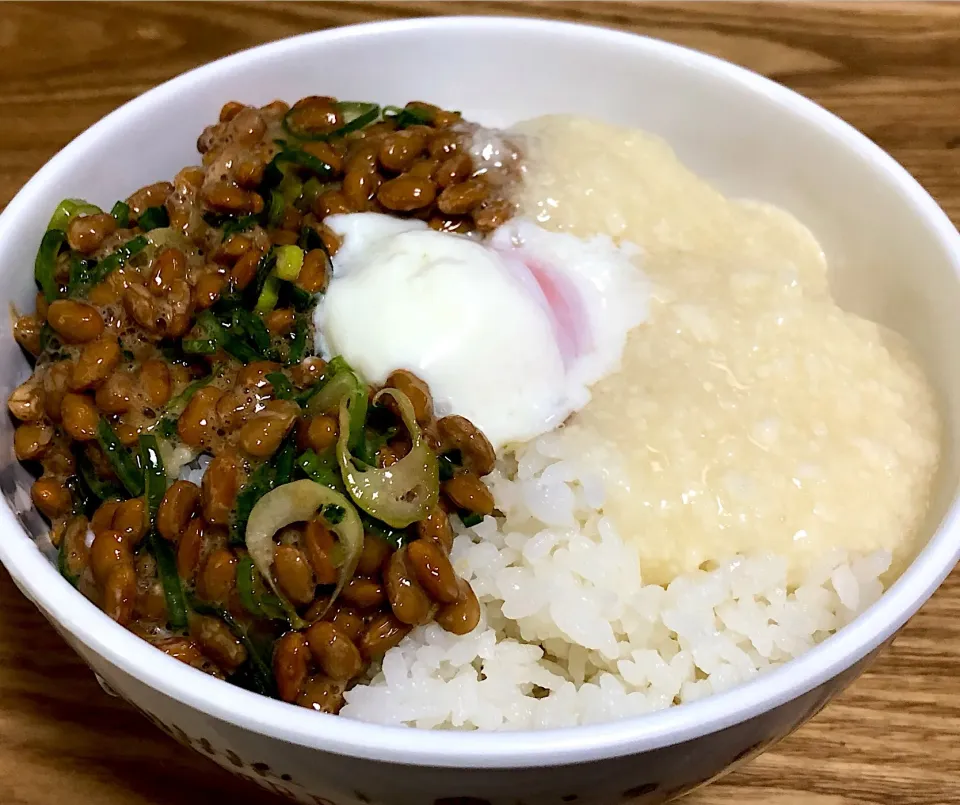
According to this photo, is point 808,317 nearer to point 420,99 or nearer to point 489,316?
point 489,316

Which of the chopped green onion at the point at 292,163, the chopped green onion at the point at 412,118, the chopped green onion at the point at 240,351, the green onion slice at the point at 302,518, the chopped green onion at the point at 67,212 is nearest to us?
the green onion slice at the point at 302,518

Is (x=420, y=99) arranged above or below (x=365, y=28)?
below

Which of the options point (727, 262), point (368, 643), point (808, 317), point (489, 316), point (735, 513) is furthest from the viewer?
point (727, 262)

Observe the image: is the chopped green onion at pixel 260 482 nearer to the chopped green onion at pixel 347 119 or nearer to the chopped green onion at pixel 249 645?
the chopped green onion at pixel 249 645

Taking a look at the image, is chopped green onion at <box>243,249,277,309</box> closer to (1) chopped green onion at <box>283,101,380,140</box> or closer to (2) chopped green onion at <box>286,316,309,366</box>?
(2) chopped green onion at <box>286,316,309,366</box>

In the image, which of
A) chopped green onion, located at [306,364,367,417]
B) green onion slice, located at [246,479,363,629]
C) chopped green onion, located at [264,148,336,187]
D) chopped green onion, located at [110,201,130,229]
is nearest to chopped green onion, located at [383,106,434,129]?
chopped green onion, located at [264,148,336,187]

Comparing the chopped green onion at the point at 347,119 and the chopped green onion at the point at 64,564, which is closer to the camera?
the chopped green onion at the point at 64,564

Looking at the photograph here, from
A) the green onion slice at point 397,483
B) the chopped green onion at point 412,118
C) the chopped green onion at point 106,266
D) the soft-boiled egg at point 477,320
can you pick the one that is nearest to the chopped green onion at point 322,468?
the green onion slice at point 397,483

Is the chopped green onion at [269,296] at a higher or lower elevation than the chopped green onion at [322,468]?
higher

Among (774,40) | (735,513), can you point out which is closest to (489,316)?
(735,513)
